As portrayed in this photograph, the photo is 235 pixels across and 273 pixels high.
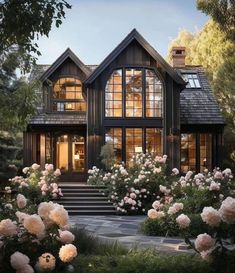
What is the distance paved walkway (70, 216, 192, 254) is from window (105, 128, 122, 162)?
227 inches

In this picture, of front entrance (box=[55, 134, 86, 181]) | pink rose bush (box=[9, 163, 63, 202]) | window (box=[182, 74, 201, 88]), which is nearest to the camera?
pink rose bush (box=[9, 163, 63, 202])

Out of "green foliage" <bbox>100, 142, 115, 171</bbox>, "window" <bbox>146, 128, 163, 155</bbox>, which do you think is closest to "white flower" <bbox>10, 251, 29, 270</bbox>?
"green foliage" <bbox>100, 142, 115, 171</bbox>

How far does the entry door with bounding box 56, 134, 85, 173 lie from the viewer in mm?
23875

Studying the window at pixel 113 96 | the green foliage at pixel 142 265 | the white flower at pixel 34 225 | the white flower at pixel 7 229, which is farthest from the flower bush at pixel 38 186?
the white flower at pixel 34 225

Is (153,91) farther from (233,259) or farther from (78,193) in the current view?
(233,259)

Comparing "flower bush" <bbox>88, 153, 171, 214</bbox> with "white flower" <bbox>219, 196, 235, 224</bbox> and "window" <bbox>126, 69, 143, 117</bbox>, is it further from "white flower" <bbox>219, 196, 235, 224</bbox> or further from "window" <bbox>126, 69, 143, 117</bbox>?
"white flower" <bbox>219, 196, 235, 224</bbox>

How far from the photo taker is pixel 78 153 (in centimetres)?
2403

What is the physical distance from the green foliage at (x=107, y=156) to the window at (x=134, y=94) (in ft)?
6.82

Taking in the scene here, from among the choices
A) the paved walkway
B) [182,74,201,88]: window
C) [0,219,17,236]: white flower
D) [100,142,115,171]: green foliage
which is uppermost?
[182,74,201,88]: window

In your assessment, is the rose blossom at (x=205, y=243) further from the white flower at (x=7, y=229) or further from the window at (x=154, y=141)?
the window at (x=154, y=141)

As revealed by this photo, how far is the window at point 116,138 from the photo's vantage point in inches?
869

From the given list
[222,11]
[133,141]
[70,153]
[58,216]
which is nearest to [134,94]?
[133,141]

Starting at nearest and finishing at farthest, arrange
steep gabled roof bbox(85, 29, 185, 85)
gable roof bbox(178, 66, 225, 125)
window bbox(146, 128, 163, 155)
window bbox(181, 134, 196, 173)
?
1. steep gabled roof bbox(85, 29, 185, 85)
2. window bbox(146, 128, 163, 155)
3. gable roof bbox(178, 66, 225, 125)
4. window bbox(181, 134, 196, 173)

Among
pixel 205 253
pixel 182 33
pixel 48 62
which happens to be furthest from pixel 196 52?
pixel 205 253
